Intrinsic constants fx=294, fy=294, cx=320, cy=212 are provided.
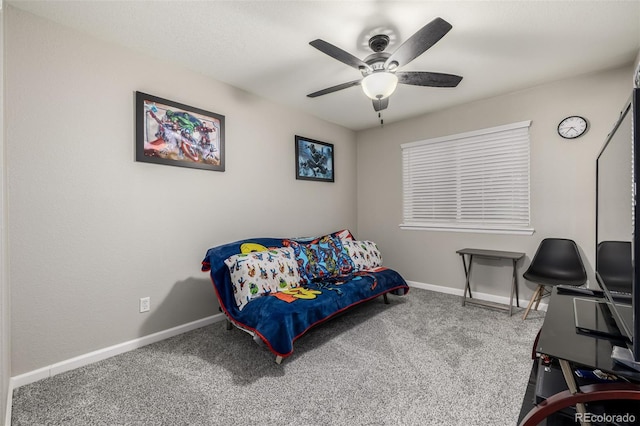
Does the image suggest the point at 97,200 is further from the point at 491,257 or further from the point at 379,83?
the point at 491,257

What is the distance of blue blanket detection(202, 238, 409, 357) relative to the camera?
6.75ft

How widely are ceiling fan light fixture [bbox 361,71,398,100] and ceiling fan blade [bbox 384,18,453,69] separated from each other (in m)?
0.08

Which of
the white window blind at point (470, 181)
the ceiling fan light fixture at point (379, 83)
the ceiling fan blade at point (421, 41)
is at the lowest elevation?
the white window blind at point (470, 181)

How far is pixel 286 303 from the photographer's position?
7.37 ft

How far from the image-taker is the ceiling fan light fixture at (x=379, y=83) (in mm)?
2064

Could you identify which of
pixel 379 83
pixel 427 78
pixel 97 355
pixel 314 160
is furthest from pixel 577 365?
pixel 314 160

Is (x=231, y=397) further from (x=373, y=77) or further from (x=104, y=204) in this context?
A: (x=373, y=77)

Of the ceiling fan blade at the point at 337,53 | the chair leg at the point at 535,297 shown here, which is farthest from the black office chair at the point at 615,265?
the ceiling fan blade at the point at 337,53

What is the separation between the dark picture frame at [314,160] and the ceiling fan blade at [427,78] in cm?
179

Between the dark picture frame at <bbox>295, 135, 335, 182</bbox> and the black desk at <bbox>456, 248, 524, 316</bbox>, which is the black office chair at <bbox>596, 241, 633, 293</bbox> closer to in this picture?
the black desk at <bbox>456, 248, 524, 316</bbox>

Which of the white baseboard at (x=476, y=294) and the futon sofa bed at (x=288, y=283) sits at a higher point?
the futon sofa bed at (x=288, y=283)

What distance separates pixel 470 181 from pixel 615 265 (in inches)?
98.8

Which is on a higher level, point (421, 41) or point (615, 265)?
point (421, 41)

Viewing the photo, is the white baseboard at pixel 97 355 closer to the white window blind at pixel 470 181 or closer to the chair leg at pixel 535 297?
the white window blind at pixel 470 181
